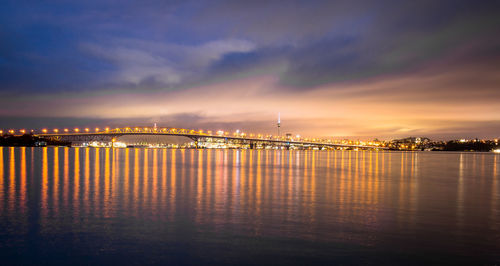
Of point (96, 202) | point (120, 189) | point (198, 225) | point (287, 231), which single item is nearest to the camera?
point (287, 231)

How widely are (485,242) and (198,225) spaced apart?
22.9 ft

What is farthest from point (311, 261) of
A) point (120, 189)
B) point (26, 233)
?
point (120, 189)

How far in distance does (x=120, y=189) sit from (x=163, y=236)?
372 inches

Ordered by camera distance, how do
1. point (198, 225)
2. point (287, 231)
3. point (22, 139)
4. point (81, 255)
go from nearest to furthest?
1. point (81, 255)
2. point (287, 231)
3. point (198, 225)
4. point (22, 139)

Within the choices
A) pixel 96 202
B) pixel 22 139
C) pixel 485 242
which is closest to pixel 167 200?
pixel 96 202

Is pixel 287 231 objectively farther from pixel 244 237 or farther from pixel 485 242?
pixel 485 242

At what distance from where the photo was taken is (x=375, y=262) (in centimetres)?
738

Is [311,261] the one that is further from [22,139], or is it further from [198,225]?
[22,139]

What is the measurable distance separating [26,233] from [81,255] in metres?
2.49

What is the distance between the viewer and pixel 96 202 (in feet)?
45.6

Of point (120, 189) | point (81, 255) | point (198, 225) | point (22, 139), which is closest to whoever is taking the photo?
point (81, 255)

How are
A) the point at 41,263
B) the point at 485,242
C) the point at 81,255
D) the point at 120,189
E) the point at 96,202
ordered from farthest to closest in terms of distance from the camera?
the point at 120,189 → the point at 96,202 → the point at 485,242 → the point at 81,255 → the point at 41,263

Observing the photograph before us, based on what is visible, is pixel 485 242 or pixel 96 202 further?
pixel 96 202

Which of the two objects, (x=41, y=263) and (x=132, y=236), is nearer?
(x=41, y=263)
